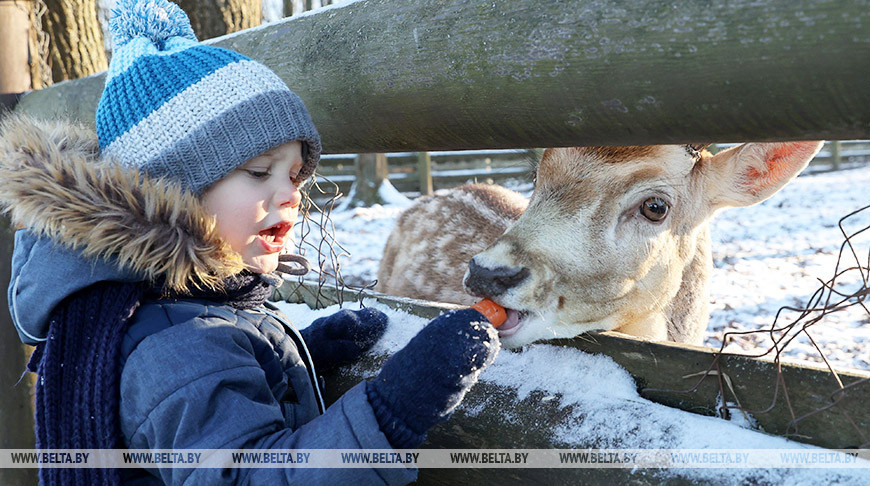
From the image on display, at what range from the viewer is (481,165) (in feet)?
57.4

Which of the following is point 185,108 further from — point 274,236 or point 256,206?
point 274,236

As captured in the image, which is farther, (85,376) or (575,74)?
(85,376)

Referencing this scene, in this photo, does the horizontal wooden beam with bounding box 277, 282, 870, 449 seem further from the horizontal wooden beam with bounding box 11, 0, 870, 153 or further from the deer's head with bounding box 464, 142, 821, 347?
the horizontal wooden beam with bounding box 11, 0, 870, 153

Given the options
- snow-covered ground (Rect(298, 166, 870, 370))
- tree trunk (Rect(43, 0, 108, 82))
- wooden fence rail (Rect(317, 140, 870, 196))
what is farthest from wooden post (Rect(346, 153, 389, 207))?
tree trunk (Rect(43, 0, 108, 82))

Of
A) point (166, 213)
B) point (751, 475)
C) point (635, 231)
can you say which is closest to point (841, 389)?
point (751, 475)

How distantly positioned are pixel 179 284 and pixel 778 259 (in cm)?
688

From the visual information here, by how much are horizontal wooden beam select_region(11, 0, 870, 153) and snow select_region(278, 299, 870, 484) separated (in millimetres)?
633

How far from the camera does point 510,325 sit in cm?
216

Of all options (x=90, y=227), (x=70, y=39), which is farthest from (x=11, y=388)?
(x=70, y=39)

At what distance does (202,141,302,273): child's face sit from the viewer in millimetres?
1833

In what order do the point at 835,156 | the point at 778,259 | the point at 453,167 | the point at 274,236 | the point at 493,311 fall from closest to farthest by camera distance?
the point at 274,236 < the point at 493,311 < the point at 778,259 < the point at 835,156 < the point at 453,167

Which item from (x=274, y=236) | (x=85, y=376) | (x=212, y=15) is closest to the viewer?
(x=85, y=376)

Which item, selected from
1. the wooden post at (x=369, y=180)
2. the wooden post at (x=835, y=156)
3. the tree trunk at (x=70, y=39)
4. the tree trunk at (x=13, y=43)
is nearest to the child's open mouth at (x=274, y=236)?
the tree trunk at (x=13, y=43)

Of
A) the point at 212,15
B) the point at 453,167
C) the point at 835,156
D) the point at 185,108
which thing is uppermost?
the point at 212,15
